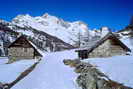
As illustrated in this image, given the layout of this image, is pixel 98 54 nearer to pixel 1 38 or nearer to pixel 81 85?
pixel 81 85

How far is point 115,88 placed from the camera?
1187cm

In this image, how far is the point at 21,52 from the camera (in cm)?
5347

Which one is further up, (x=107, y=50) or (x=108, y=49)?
(x=108, y=49)

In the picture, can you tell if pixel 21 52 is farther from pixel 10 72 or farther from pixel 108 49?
pixel 108 49

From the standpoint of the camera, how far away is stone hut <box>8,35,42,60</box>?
52.8 m

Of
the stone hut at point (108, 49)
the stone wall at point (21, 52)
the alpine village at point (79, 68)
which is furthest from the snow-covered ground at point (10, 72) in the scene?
the stone hut at point (108, 49)

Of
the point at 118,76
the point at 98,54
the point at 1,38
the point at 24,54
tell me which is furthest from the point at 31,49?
the point at 1,38

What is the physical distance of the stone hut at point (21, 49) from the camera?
173 ft

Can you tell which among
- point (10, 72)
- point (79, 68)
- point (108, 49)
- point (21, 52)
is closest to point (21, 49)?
point (21, 52)

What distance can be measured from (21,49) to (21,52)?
34.6 inches

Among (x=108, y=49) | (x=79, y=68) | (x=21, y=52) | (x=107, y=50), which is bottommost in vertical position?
(x=79, y=68)

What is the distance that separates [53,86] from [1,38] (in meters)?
Answer: 135

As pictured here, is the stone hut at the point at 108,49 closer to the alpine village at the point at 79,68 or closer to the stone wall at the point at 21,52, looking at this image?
the alpine village at the point at 79,68

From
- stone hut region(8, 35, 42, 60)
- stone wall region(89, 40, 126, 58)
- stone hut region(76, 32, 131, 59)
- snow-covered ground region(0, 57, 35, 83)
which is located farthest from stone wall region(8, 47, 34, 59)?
stone wall region(89, 40, 126, 58)
